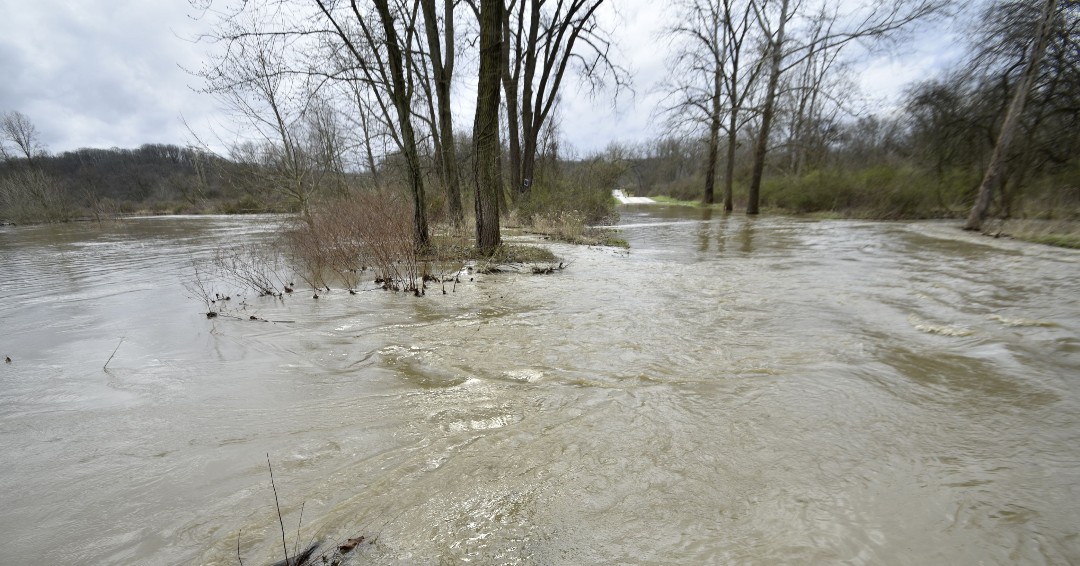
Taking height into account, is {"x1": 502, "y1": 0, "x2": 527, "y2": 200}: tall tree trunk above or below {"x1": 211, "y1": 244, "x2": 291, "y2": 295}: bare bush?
above

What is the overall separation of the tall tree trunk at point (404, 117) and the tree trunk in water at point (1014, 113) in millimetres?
15257

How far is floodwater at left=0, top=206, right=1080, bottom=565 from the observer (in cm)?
179

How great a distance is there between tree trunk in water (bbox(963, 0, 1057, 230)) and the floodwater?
7905 millimetres

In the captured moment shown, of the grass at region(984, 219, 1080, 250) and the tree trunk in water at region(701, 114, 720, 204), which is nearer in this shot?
the grass at region(984, 219, 1080, 250)

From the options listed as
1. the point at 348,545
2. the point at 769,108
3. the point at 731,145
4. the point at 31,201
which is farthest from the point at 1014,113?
the point at 31,201

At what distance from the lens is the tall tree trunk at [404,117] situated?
24.2ft

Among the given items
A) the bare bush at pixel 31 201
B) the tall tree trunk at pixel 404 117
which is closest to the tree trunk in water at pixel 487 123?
the tall tree trunk at pixel 404 117

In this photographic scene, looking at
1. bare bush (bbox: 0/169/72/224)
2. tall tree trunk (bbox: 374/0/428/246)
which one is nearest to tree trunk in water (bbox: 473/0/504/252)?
tall tree trunk (bbox: 374/0/428/246)

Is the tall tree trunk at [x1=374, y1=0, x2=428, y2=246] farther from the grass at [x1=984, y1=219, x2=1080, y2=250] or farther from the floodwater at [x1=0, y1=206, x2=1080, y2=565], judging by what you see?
the grass at [x1=984, y1=219, x2=1080, y2=250]

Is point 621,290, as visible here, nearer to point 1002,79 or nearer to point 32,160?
point 1002,79

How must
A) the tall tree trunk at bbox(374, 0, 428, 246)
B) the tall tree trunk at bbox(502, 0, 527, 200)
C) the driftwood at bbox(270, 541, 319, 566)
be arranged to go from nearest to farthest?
the driftwood at bbox(270, 541, 319, 566), the tall tree trunk at bbox(374, 0, 428, 246), the tall tree trunk at bbox(502, 0, 527, 200)

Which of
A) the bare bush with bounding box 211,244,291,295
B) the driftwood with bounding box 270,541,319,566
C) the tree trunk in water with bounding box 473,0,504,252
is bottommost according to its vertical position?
the driftwood with bounding box 270,541,319,566

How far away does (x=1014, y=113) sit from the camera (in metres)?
10.4

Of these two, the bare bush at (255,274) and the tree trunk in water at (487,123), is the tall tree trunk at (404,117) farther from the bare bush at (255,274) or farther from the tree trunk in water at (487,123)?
the bare bush at (255,274)
